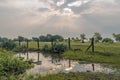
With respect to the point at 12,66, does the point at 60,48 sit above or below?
above

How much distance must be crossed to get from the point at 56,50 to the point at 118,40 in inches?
1429

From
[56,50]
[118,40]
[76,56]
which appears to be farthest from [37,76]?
[118,40]

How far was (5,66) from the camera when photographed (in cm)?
2642

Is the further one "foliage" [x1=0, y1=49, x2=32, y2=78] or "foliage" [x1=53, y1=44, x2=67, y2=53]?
"foliage" [x1=53, y1=44, x2=67, y2=53]

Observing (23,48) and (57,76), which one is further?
(23,48)

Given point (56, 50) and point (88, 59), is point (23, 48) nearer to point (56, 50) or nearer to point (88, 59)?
point (56, 50)

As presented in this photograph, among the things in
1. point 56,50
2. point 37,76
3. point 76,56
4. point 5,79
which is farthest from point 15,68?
point 56,50

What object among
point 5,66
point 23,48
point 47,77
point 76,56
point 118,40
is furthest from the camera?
point 118,40

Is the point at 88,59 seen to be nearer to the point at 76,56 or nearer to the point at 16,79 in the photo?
the point at 76,56

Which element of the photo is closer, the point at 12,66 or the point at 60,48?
the point at 12,66

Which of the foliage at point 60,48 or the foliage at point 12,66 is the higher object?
the foliage at point 60,48

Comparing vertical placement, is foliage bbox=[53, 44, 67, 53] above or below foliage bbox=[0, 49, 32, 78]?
above

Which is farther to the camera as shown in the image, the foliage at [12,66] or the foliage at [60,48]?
the foliage at [60,48]

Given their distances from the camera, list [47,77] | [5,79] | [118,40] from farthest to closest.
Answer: [118,40]
[47,77]
[5,79]
